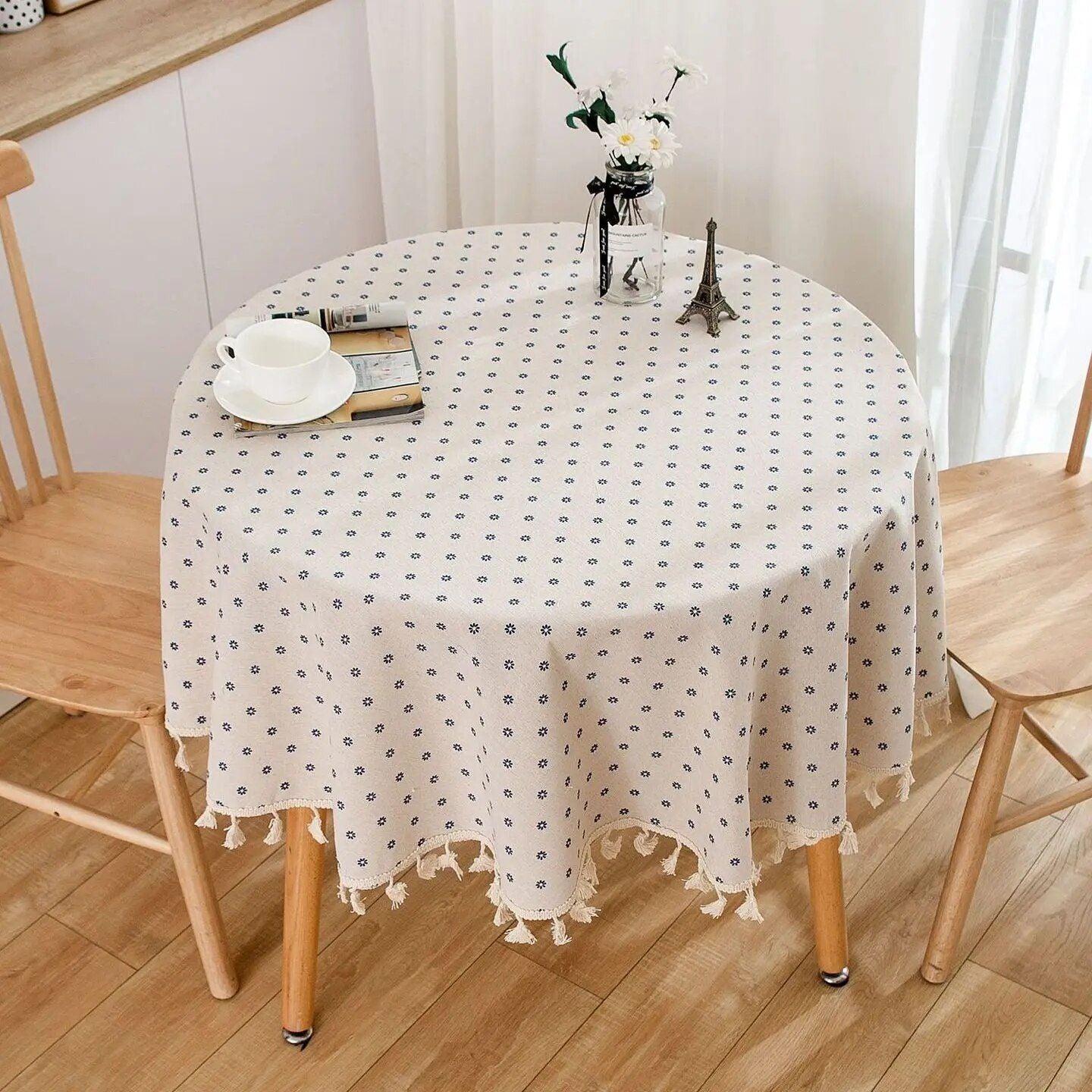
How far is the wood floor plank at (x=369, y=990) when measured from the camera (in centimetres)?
168

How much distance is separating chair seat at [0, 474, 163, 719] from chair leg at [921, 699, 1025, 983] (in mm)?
961

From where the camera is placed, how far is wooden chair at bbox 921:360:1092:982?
5.06 feet

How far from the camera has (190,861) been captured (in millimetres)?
1637

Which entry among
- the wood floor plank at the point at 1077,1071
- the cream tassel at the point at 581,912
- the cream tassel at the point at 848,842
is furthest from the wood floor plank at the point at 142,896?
the wood floor plank at the point at 1077,1071

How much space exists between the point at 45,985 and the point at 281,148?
1450 mm

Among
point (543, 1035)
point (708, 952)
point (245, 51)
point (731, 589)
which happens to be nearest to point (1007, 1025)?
point (708, 952)

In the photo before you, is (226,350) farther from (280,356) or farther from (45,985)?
(45,985)

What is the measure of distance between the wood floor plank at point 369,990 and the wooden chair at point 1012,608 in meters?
0.63

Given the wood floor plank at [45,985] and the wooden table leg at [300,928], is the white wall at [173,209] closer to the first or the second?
the wood floor plank at [45,985]

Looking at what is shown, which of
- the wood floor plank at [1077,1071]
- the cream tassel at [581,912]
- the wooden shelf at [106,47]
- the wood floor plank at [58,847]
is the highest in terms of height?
the wooden shelf at [106,47]

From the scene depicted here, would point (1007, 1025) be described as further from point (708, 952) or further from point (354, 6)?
point (354, 6)

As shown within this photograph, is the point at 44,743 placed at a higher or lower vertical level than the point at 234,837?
lower

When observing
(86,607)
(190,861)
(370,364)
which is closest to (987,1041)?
(190,861)

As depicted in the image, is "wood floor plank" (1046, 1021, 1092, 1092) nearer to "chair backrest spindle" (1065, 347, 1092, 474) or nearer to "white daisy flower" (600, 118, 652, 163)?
"chair backrest spindle" (1065, 347, 1092, 474)
